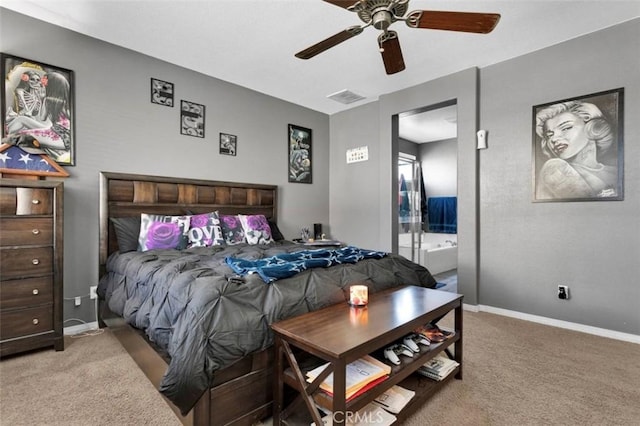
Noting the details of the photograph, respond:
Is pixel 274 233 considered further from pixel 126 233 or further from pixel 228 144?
pixel 126 233

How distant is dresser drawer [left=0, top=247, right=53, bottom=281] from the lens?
2.17 metres

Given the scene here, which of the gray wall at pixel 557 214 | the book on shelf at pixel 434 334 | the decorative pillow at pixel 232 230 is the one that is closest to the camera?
the book on shelf at pixel 434 334

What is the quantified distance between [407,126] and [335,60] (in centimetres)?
257

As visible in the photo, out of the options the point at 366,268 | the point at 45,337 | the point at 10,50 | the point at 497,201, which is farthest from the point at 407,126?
the point at 45,337

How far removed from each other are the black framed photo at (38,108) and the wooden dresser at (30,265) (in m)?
0.44

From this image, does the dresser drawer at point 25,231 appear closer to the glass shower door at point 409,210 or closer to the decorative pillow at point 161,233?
the decorative pillow at point 161,233

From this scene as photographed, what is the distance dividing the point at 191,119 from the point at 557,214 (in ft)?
12.8

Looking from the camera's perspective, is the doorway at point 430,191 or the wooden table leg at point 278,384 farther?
the doorway at point 430,191

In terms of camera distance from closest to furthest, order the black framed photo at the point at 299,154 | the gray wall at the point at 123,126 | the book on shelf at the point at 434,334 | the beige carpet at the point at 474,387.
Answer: the beige carpet at the point at 474,387
the book on shelf at the point at 434,334
the gray wall at the point at 123,126
the black framed photo at the point at 299,154

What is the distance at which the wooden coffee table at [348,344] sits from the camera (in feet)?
4.12

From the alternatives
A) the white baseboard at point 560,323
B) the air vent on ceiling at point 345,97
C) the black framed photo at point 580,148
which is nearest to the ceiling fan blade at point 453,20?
the black framed photo at point 580,148

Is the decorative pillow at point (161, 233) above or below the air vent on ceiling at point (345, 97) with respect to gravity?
below

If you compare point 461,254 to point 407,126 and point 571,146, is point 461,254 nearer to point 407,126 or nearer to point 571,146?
point 571,146

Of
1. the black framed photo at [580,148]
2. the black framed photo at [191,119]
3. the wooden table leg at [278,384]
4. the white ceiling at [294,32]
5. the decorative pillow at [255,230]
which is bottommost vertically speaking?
the wooden table leg at [278,384]
